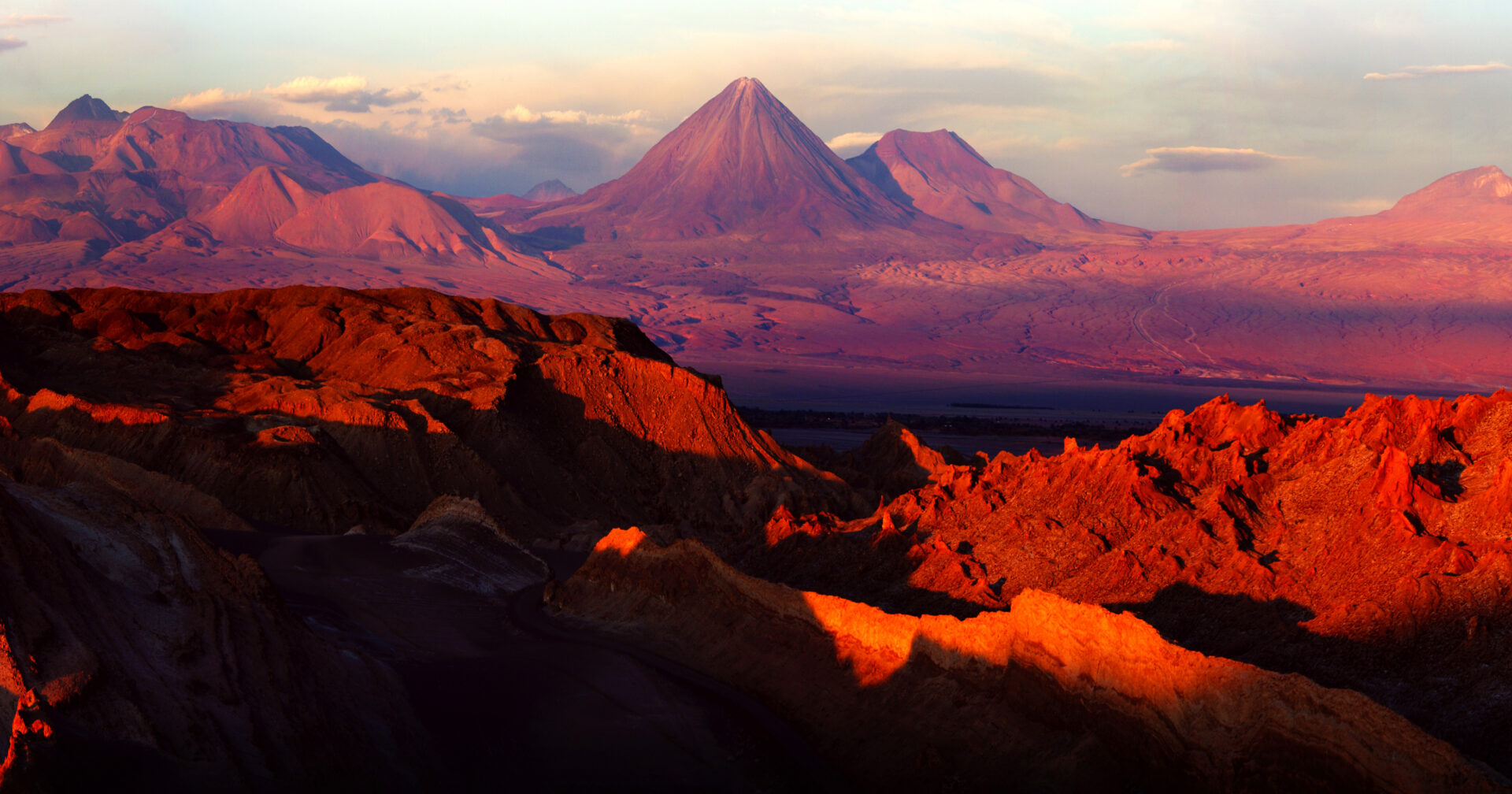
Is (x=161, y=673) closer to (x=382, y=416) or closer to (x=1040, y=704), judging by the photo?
(x=1040, y=704)

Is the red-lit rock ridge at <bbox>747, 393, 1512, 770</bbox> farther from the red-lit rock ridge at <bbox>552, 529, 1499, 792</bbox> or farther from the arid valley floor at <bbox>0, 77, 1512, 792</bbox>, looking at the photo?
the red-lit rock ridge at <bbox>552, 529, 1499, 792</bbox>

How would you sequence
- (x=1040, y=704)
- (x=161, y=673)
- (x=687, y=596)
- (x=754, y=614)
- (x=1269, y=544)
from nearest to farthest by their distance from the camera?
(x=161, y=673)
(x=1040, y=704)
(x=754, y=614)
(x=1269, y=544)
(x=687, y=596)

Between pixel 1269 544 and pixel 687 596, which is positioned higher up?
pixel 1269 544

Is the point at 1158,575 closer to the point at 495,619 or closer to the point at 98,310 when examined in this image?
the point at 495,619

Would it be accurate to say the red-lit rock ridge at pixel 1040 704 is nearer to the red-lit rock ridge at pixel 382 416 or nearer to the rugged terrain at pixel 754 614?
the rugged terrain at pixel 754 614

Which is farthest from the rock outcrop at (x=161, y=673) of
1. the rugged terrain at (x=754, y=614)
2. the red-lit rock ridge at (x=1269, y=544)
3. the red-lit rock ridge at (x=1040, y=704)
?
the red-lit rock ridge at (x=1269, y=544)

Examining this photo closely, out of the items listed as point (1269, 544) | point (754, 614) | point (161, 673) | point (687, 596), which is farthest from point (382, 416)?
point (1269, 544)

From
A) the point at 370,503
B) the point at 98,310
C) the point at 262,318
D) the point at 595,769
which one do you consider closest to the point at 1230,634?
the point at 595,769

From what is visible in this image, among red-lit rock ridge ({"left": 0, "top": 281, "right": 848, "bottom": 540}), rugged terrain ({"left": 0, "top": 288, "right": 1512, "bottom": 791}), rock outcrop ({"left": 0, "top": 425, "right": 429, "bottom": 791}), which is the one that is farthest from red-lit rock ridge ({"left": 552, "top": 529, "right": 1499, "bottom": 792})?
red-lit rock ridge ({"left": 0, "top": 281, "right": 848, "bottom": 540})
